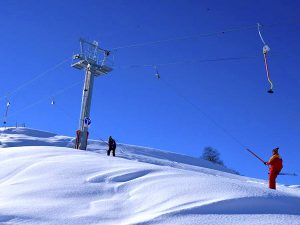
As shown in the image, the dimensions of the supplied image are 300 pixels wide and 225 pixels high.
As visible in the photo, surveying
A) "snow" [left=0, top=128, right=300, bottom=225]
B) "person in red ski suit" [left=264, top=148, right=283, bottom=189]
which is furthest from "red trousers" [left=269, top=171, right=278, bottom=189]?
"snow" [left=0, top=128, right=300, bottom=225]

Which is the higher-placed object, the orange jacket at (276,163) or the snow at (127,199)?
the orange jacket at (276,163)

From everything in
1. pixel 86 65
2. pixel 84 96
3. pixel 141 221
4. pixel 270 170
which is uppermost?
pixel 86 65

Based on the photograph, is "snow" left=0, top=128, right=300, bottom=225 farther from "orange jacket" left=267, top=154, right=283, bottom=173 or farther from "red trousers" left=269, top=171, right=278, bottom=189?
"orange jacket" left=267, top=154, right=283, bottom=173

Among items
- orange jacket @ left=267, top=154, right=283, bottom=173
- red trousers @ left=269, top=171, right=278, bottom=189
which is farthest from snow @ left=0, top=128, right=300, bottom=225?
orange jacket @ left=267, top=154, right=283, bottom=173

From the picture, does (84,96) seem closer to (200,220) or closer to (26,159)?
(26,159)

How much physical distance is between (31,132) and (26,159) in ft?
100

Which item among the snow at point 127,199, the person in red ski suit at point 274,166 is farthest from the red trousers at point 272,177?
the snow at point 127,199

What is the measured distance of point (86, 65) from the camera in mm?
30672

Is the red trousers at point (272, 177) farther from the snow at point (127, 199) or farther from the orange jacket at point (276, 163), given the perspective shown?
the snow at point (127, 199)

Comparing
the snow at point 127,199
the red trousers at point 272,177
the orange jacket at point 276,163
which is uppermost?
the orange jacket at point 276,163

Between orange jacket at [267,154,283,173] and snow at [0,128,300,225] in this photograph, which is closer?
snow at [0,128,300,225]

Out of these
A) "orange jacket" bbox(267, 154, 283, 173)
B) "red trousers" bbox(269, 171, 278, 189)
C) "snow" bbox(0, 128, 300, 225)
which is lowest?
"snow" bbox(0, 128, 300, 225)

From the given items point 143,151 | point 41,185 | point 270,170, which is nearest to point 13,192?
point 41,185

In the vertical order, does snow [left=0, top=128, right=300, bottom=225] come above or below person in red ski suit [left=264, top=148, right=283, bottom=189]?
below
